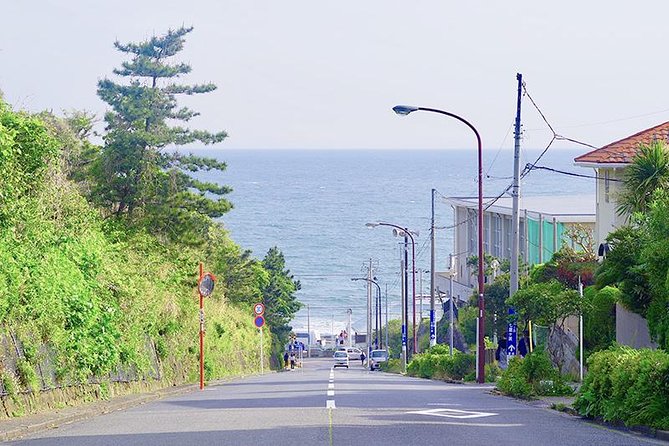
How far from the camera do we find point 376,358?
92562 mm

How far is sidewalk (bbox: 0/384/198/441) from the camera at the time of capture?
17938 mm

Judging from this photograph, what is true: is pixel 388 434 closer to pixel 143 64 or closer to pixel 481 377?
pixel 481 377

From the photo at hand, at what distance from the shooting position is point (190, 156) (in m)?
47.4

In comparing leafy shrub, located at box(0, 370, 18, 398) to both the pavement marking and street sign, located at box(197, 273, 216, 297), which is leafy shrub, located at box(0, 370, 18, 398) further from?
street sign, located at box(197, 273, 216, 297)

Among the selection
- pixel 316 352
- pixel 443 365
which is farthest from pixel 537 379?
pixel 316 352

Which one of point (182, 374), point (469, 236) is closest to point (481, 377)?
point (182, 374)

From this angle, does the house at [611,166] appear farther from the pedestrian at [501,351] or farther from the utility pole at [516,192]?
the utility pole at [516,192]

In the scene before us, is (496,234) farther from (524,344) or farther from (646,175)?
(646,175)

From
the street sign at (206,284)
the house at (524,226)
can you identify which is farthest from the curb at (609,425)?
the house at (524,226)

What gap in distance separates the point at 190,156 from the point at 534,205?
37.5 m

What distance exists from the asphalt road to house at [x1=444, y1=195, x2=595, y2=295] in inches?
1330

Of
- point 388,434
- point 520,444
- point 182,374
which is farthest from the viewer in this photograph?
point 182,374

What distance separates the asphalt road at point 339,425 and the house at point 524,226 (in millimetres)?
33788

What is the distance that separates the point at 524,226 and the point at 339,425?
47310mm
